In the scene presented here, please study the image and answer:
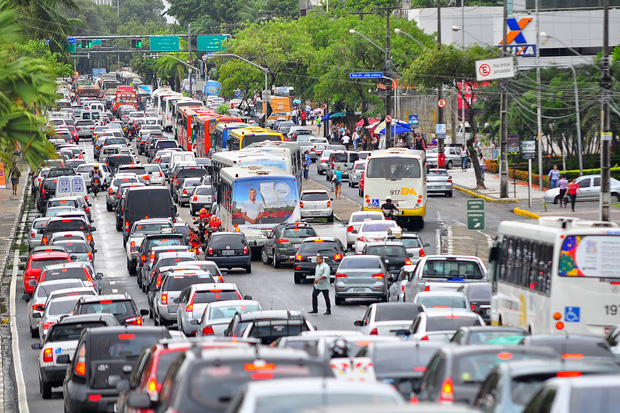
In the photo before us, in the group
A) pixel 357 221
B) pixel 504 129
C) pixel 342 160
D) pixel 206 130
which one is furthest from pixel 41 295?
pixel 206 130

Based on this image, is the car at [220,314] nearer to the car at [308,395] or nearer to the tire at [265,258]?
the car at [308,395]

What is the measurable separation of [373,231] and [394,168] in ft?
25.5

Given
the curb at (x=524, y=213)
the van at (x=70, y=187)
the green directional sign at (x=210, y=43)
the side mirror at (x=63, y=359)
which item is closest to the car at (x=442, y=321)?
the side mirror at (x=63, y=359)

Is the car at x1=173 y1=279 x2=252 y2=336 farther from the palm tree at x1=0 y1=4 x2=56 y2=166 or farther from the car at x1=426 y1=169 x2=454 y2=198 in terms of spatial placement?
the car at x1=426 y1=169 x2=454 y2=198

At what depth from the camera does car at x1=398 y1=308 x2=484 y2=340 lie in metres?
19.4

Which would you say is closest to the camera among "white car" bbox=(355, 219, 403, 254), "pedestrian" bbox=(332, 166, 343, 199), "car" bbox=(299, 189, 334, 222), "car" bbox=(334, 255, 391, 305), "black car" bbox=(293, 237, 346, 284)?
"car" bbox=(334, 255, 391, 305)

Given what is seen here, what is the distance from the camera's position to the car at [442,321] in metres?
19.4

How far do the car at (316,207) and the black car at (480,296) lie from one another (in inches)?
1008

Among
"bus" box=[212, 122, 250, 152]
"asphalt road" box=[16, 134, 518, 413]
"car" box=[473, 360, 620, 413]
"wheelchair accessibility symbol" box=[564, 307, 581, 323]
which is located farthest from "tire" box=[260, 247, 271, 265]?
"car" box=[473, 360, 620, 413]

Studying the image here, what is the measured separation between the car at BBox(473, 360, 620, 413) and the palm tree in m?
7.02

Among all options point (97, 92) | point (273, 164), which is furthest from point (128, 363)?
point (97, 92)

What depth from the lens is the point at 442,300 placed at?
2448 cm

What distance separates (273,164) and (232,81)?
179 feet

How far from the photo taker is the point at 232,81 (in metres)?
100
